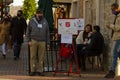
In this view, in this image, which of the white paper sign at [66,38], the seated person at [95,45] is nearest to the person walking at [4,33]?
the seated person at [95,45]

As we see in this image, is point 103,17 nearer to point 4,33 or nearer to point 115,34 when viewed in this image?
point 115,34

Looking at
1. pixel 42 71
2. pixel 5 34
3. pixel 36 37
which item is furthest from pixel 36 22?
pixel 5 34

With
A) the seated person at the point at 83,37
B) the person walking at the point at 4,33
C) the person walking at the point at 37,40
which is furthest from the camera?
the person walking at the point at 4,33

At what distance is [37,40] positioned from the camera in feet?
45.7

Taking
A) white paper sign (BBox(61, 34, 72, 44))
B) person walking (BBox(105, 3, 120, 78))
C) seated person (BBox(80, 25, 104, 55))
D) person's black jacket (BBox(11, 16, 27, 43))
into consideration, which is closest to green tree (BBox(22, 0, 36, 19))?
person's black jacket (BBox(11, 16, 27, 43))

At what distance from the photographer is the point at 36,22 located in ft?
46.0

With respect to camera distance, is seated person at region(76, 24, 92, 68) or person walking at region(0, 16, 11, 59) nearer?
seated person at region(76, 24, 92, 68)

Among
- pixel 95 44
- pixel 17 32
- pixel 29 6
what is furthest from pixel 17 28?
pixel 29 6

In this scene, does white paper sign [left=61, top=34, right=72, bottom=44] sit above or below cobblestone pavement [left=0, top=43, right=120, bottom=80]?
above

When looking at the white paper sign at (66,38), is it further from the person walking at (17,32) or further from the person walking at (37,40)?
the person walking at (17,32)

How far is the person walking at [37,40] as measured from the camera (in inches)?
548

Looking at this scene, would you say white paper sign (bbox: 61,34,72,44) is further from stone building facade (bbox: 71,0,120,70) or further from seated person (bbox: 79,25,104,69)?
stone building facade (bbox: 71,0,120,70)

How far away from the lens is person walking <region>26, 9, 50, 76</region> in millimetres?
13922

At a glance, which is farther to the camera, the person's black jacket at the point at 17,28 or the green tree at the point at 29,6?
the green tree at the point at 29,6
